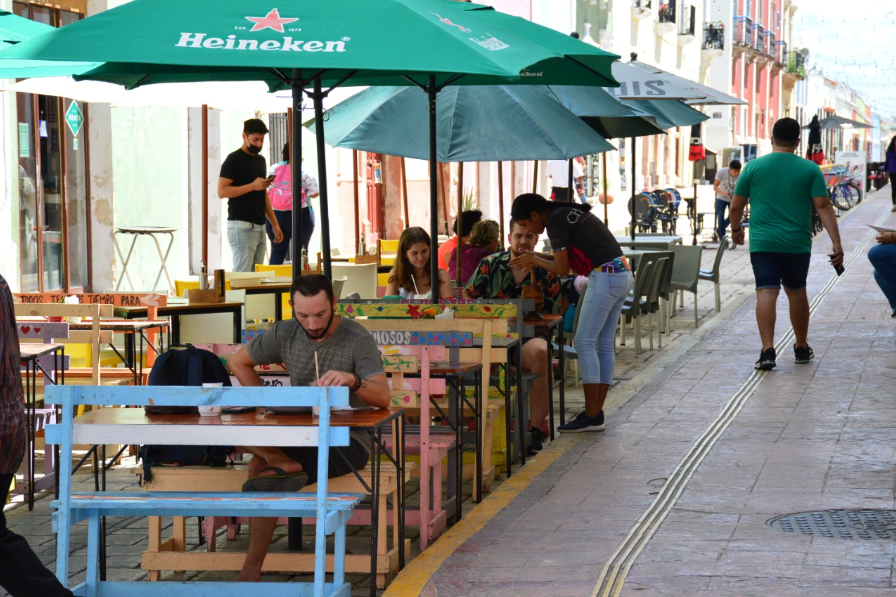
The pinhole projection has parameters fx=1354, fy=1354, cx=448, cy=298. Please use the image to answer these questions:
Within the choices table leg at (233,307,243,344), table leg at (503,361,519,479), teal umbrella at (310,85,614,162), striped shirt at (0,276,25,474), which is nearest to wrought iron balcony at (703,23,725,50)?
teal umbrella at (310,85,614,162)

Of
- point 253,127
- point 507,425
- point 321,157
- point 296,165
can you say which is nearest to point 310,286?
point 296,165

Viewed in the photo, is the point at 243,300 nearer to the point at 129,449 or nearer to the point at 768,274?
the point at 129,449

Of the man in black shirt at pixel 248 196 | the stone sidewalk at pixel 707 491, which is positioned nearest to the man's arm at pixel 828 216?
the stone sidewalk at pixel 707 491

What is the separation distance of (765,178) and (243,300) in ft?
13.8

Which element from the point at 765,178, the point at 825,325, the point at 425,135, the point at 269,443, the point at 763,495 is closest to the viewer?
the point at 269,443

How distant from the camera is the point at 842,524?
240 inches

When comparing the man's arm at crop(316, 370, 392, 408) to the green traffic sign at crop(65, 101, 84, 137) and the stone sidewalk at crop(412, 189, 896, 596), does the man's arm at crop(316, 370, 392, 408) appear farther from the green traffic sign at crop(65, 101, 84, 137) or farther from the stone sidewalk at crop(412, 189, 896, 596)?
the green traffic sign at crop(65, 101, 84, 137)

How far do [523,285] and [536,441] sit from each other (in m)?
1.06

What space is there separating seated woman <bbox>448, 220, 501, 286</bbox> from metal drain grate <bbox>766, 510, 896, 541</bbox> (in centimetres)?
414

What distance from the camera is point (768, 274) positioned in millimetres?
10766

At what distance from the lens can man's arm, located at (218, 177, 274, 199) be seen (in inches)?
463

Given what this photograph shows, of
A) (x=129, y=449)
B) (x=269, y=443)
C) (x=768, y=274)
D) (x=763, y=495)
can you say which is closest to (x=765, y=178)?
(x=768, y=274)

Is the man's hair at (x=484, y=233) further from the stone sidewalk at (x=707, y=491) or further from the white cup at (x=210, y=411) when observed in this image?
the white cup at (x=210, y=411)

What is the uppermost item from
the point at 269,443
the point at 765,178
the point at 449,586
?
the point at 765,178
